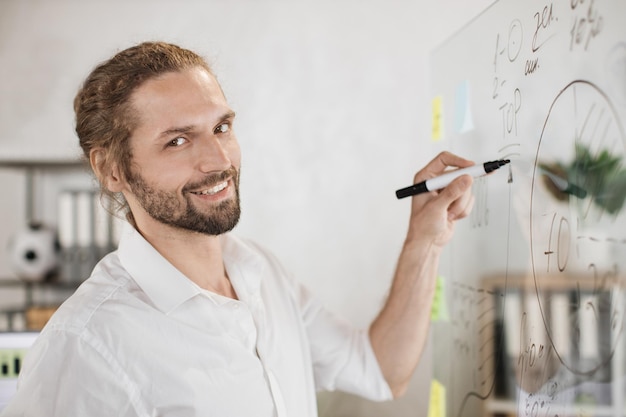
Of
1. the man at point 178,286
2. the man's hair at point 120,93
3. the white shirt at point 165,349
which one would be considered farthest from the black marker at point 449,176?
the man's hair at point 120,93

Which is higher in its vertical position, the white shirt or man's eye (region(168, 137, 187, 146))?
man's eye (region(168, 137, 187, 146))

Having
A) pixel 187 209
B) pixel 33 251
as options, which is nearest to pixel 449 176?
pixel 187 209

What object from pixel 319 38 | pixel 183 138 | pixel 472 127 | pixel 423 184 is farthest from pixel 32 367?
pixel 319 38

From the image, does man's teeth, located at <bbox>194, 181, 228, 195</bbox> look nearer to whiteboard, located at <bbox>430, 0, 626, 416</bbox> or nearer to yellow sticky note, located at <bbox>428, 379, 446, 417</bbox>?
whiteboard, located at <bbox>430, 0, 626, 416</bbox>

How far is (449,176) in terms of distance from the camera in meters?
1.15

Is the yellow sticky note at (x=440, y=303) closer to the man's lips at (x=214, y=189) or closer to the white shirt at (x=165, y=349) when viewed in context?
the white shirt at (x=165, y=349)

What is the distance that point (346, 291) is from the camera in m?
2.87

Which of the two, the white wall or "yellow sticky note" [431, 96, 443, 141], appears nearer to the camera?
"yellow sticky note" [431, 96, 443, 141]

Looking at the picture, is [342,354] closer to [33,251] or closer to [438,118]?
[438,118]

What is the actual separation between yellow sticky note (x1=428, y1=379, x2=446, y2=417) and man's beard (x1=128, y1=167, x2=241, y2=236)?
67cm

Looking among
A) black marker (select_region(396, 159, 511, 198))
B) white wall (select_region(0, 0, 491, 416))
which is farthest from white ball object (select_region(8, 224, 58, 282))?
black marker (select_region(396, 159, 511, 198))

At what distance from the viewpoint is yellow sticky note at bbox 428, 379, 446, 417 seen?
146cm

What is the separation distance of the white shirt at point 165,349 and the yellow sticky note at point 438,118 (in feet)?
1.66

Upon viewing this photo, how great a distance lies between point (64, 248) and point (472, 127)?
6.80ft
